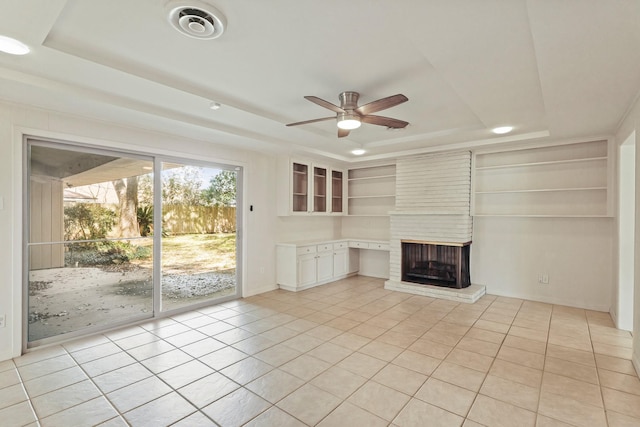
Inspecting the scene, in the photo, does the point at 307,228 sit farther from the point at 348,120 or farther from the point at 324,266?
the point at 348,120

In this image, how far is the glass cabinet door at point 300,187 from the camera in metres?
5.86

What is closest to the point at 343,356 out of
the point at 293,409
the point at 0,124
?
the point at 293,409

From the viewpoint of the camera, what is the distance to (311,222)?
6.66 meters

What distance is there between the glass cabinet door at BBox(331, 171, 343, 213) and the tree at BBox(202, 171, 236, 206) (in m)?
2.29

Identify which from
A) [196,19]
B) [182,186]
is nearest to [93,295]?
[182,186]

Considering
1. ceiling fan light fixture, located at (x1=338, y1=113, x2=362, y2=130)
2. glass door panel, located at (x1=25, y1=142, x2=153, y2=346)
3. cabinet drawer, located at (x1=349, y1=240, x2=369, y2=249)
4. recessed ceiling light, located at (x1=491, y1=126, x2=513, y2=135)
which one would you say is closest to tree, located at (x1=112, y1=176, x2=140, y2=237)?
glass door panel, located at (x1=25, y1=142, x2=153, y2=346)

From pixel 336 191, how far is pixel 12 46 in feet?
17.8

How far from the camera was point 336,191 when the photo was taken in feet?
22.7

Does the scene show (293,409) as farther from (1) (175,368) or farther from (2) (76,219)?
(2) (76,219)

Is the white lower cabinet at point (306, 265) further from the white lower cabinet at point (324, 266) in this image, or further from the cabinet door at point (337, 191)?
the cabinet door at point (337, 191)

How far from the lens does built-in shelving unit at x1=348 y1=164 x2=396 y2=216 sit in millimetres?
6715

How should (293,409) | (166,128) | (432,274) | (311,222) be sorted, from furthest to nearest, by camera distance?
(311,222) → (432,274) → (166,128) → (293,409)

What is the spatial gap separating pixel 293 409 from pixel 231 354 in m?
1.11

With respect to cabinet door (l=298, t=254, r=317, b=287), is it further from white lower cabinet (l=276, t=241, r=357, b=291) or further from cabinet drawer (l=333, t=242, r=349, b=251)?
cabinet drawer (l=333, t=242, r=349, b=251)
